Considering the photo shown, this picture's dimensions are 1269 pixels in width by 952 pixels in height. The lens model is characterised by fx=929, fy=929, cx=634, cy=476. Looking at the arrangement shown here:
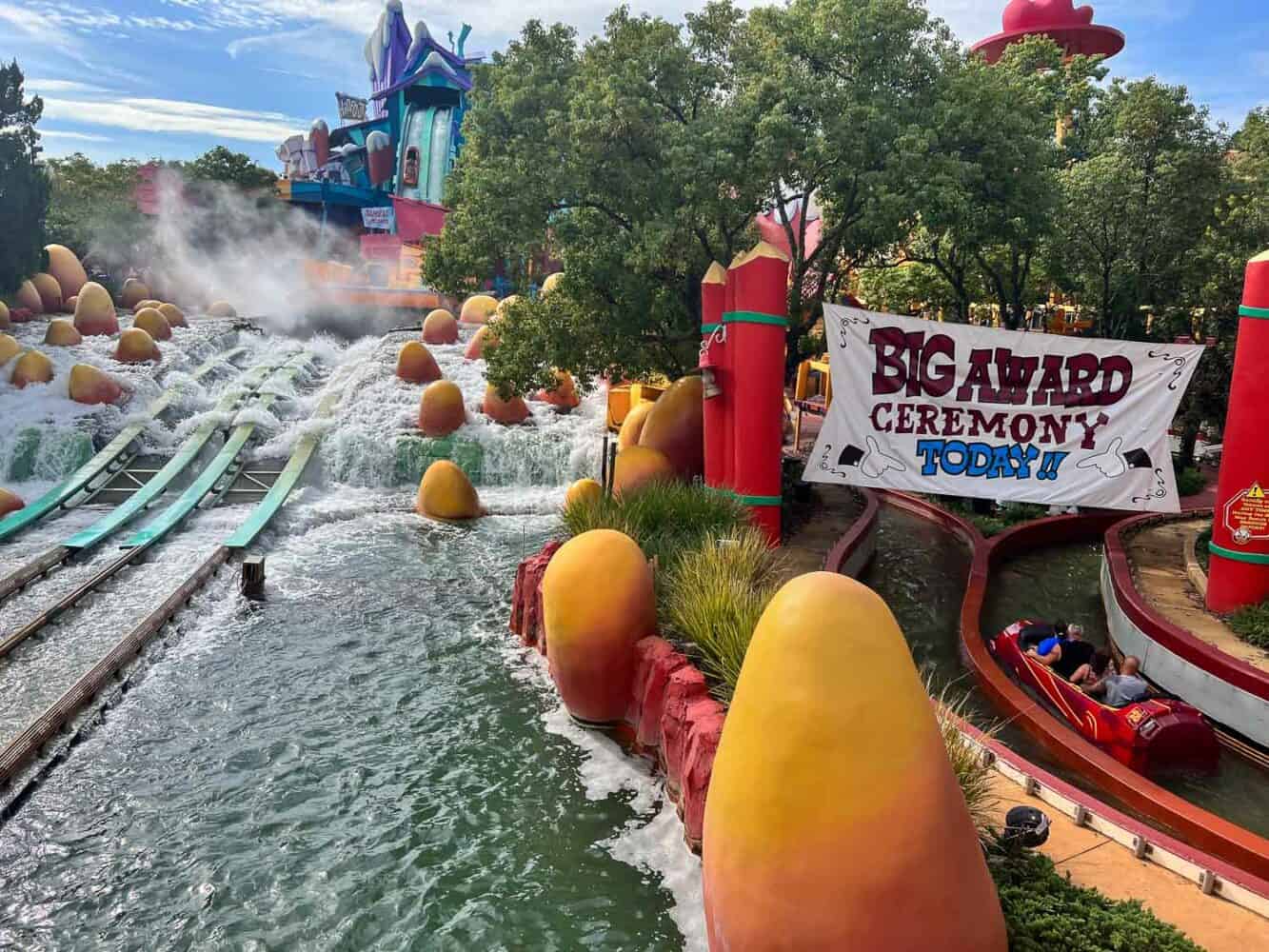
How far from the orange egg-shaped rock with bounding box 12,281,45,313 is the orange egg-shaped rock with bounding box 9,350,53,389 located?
986 centimetres

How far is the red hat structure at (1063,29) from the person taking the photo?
41500mm

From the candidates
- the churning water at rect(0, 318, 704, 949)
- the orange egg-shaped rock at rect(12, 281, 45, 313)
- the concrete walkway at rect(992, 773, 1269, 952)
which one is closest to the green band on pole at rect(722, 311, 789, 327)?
the churning water at rect(0, 318, 704, 949)

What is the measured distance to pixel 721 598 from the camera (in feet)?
26.5

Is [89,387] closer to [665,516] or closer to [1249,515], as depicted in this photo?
[665,516]

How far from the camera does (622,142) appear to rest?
1358cm

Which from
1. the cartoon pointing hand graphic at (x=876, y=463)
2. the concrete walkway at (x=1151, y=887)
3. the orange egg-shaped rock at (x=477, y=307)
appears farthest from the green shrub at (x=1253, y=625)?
the orange egg-shaped rock at (x=477, y=307)

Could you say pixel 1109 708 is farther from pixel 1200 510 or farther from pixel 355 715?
pixel 1200 510

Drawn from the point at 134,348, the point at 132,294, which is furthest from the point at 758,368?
the point at 132,294

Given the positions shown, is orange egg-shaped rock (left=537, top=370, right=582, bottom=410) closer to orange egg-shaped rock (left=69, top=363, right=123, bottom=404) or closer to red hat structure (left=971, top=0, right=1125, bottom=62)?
orange egg-shaped rock (left=69, top=363, right=123, bottom=404)

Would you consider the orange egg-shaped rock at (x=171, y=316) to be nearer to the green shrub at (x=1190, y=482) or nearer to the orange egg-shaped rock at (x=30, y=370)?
the orange egg-shaped rock at (x=30, y=370)

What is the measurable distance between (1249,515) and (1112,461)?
222 cm

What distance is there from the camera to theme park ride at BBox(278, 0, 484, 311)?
4312cm

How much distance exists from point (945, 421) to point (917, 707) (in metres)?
6.05

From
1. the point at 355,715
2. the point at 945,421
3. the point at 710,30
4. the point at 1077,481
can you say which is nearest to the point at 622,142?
the point at 710,30
